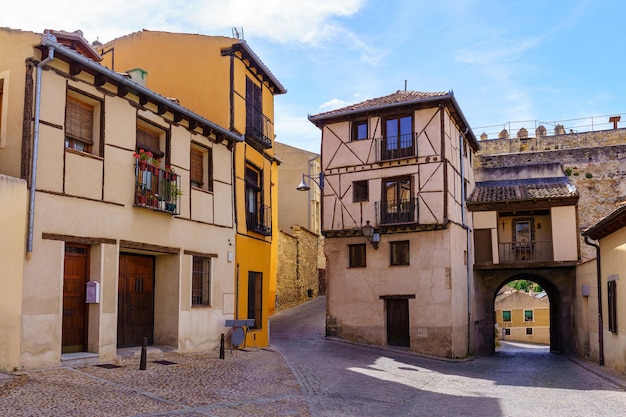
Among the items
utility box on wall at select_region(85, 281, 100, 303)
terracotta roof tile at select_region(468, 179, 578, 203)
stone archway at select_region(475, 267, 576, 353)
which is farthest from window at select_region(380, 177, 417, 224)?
utility box on wall at select_region(85, 281, 100, 303)

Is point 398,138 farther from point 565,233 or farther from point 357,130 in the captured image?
point 565,233

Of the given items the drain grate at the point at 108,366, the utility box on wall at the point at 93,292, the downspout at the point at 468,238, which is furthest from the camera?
the downspout at the point at 468,238

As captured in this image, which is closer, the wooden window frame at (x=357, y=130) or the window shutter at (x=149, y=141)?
the window shutter at (x=149, y=141)

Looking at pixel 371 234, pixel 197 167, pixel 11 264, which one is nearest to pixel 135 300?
pixel 197 167

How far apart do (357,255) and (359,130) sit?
15.9ft

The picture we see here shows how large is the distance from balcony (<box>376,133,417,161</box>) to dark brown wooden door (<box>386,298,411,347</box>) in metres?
5.28

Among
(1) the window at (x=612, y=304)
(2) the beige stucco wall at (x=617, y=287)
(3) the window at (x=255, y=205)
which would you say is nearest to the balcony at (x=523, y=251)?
(2) the beige stucco wall at (x=617, y=287)

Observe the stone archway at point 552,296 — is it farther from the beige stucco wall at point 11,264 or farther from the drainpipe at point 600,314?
the beige stucco wall at point 11,264

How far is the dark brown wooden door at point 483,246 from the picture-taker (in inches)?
997

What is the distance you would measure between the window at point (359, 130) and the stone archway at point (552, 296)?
756cm

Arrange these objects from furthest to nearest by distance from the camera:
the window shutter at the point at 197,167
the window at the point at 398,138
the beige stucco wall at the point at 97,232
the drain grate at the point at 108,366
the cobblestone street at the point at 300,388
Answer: the window at the point at 398,138 → the window shutter at the point at 197,167 → the drain grate at the point at 108,366 → the beige stucco wall at the point at 97,232 → the cobblestone street at the point at 300,388

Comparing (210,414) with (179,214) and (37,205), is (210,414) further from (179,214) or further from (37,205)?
(179,214)

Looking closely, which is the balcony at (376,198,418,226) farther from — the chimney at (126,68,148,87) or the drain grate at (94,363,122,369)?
the drain grate at (94,363,122,369)

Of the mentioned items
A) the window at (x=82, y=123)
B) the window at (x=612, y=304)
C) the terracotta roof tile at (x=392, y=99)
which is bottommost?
the window at (x=612, y=304)
